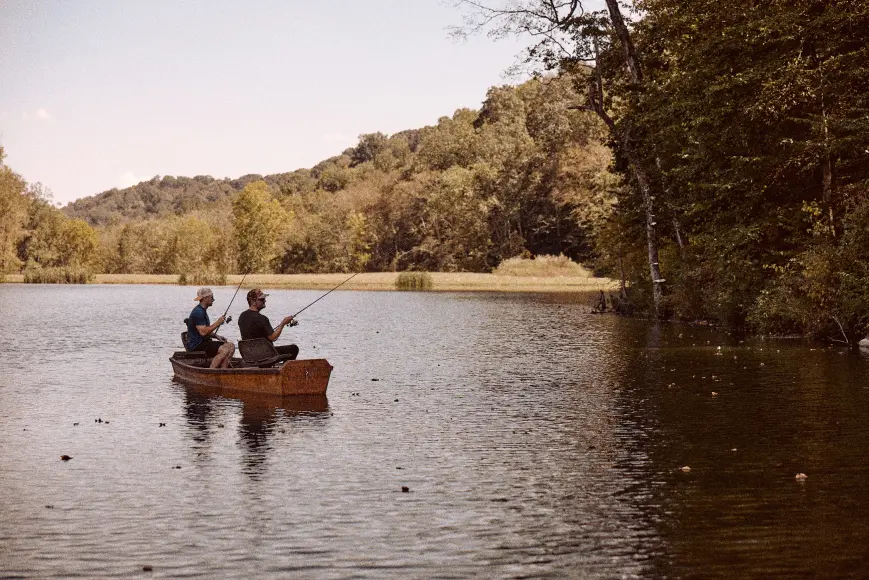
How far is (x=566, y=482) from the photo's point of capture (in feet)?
38.2

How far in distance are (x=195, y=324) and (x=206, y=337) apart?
0.49 metres

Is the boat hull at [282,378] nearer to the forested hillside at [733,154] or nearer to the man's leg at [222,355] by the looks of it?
the man's leg at [222,355]

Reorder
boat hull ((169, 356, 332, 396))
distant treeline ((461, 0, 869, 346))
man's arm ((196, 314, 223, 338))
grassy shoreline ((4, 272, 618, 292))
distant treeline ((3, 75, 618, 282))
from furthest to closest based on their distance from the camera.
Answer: distant treeline ((3, 75, 618, 282)) → grassy shoreline ((4, 272, 618, 292)) → distant treeline ((461, 0, 869, 346)) → man's arm ((196, 314, 223, 338)) → boat hull ((169, 356, 332, 396))

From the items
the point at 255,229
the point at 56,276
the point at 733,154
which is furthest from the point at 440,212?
the point at 733,154

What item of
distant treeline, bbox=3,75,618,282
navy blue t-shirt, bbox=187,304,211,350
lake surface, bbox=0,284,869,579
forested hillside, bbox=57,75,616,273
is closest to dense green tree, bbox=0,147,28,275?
distant treeline, bbox=3,75,618,282

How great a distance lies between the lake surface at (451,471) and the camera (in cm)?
877

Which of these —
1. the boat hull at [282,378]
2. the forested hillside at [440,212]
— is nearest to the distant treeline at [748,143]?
the boat hull at [282,378]

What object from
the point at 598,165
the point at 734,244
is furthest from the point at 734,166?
the point at 598,165

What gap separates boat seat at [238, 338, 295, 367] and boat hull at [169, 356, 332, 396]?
418 millimetres

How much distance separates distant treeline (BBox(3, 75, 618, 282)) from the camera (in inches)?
3824

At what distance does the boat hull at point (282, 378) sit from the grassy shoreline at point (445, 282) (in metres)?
54.4

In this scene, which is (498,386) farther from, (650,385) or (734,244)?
(734,244)

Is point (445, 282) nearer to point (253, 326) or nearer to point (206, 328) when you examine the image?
point (206, 328)

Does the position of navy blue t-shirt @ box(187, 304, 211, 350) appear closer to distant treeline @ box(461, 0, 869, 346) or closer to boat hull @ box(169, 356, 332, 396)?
boat hull @ box(169, 356, 332, 396)
